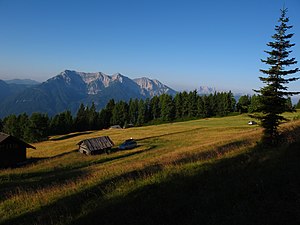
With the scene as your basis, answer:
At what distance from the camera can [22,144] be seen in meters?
40.2

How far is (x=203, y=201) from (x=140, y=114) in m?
114

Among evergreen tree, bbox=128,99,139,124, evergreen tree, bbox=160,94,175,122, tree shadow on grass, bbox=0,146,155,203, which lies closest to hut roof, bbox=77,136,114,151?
tree shadow on grass, bbox=0,146,155,203

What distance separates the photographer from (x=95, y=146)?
137ft

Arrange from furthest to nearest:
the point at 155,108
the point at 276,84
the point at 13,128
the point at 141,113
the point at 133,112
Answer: the point at 133,112 < the point at 155,108 < the point at 141,113 < the point at 13,128 < the point at 276,84

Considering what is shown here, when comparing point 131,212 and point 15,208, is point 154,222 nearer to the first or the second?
point 131,212

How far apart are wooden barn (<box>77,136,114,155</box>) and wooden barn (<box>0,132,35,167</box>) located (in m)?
9.52

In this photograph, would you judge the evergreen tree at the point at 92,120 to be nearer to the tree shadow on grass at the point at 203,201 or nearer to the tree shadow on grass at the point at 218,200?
the tree shadow on grass at the point at 203,201

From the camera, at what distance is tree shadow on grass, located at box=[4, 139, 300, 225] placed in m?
6.43

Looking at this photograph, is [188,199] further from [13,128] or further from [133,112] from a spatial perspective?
[133,112]

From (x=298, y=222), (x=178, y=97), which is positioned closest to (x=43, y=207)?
(x=298, y=222)

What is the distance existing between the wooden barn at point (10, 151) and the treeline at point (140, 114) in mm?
65813

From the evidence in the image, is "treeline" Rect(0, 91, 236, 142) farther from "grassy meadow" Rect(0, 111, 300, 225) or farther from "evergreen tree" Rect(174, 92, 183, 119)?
Answer: "grassy meadow" Rect(0, 111, 300, 225)

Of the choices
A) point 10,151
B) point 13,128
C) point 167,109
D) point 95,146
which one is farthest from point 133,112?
point 10,151

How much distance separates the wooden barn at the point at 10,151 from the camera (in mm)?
37622
